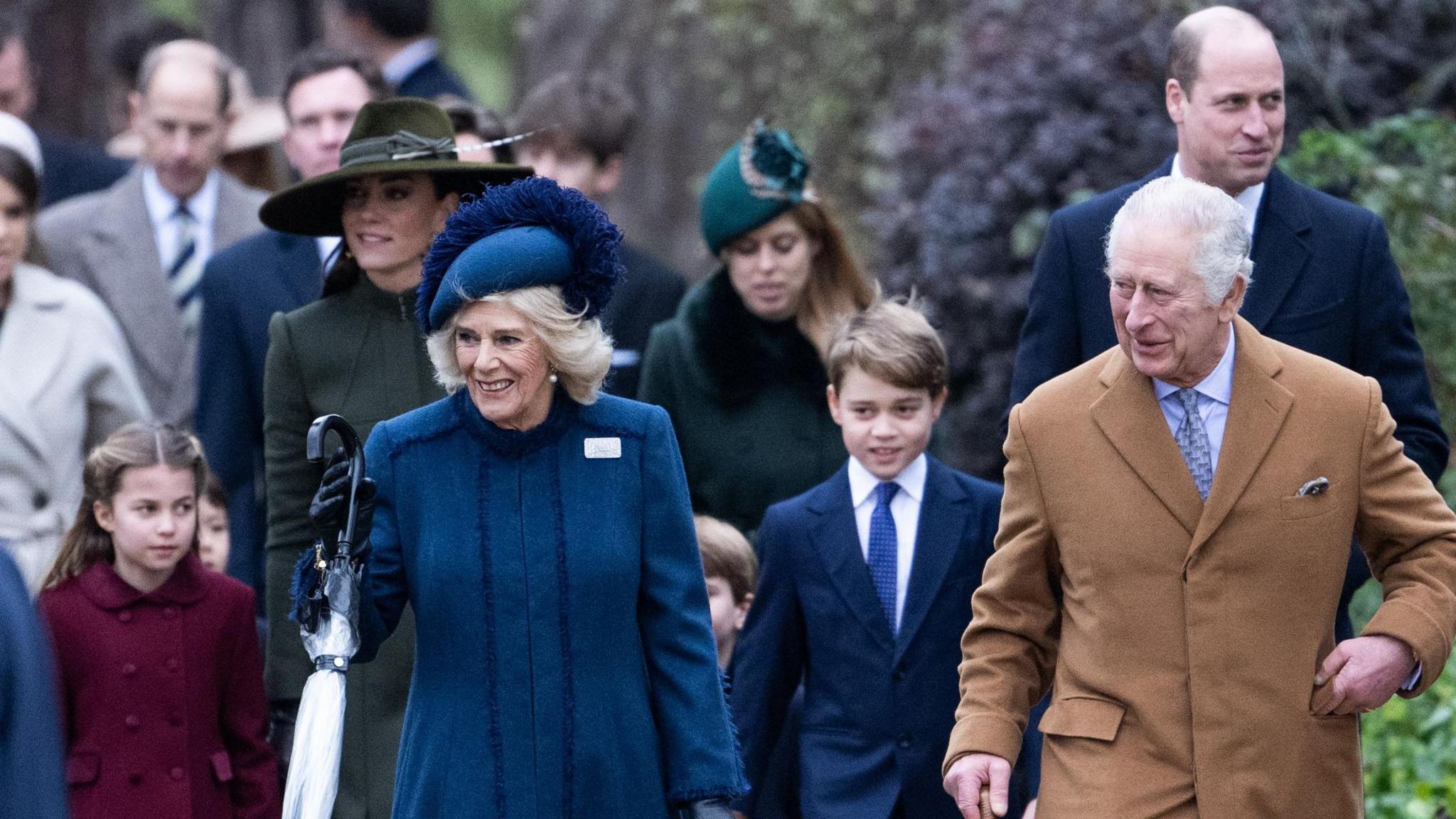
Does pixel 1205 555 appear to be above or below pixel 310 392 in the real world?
below

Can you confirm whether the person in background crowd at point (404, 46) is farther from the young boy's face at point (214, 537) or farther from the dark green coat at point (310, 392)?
the dark green coat at point (310, 392)

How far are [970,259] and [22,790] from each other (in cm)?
673

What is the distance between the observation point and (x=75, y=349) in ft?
22.9

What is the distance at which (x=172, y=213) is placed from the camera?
27.0 ft

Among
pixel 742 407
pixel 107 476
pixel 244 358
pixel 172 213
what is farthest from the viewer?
pixel 172 213

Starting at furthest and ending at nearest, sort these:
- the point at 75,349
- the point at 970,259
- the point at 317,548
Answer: the point at 970,259 < the point at 75,349 < the point at 317,548

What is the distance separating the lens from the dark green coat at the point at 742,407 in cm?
693

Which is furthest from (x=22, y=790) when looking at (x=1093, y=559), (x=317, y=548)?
(x=1093, y=559)

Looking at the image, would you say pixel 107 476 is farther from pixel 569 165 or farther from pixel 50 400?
pixel 569 165

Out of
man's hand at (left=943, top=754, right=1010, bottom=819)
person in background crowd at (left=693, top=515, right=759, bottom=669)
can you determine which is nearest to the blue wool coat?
man's hand at (left=943, top=754, right=1010, bottom=819)

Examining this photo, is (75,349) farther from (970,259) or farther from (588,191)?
(970,259)

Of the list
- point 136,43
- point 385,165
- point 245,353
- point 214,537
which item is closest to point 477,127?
point 245,353

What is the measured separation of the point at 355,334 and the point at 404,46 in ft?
10.8

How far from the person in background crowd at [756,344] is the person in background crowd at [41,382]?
1.61 metres
